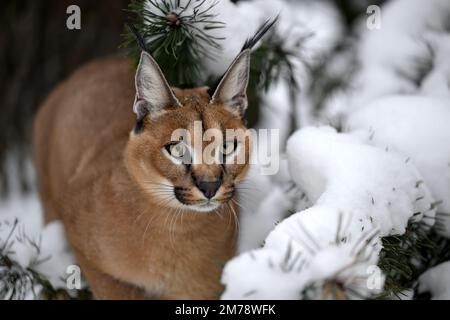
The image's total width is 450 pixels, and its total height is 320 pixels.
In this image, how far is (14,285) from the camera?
2582mm

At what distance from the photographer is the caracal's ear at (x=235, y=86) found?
2.35 metres

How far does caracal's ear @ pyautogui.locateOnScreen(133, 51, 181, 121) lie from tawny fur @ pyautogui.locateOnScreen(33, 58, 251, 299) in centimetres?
5

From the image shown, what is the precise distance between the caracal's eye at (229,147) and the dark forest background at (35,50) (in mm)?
2673

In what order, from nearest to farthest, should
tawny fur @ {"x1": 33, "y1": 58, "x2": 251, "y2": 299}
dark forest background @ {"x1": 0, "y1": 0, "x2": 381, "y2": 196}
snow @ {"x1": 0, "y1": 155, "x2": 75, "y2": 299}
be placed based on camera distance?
1. tawny fur @ {"x1": 33, "y1": 58, "x2": 251, "y2": 299}
2. snow @ {"x1": 0, "y1": 155, "x2": 75, "y2": 299}
3. dark forest background @ {"x1": 0, "y1": 0, "x2": 381, "y2": 196}

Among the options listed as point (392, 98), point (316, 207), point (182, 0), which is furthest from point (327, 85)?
point (316, 207)

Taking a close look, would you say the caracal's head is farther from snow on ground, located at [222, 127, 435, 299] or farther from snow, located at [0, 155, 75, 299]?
snow, located at [0, 155, 75, 299]

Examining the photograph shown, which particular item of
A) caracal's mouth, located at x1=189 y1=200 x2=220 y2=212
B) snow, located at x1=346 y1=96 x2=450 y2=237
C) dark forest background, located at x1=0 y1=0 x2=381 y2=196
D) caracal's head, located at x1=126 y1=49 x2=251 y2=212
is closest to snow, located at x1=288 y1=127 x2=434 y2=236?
snow, located at x1=346 y1=96 x2=450 y2=237

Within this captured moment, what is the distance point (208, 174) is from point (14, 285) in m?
1.01

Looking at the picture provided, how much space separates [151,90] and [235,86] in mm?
347

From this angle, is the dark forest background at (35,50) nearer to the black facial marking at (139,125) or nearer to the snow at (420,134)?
the black facial marking at (139,125)

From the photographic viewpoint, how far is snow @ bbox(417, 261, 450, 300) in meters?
2.59

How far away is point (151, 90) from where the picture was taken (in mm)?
2445

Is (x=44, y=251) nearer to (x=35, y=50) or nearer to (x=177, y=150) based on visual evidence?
(x=177, y=150)
